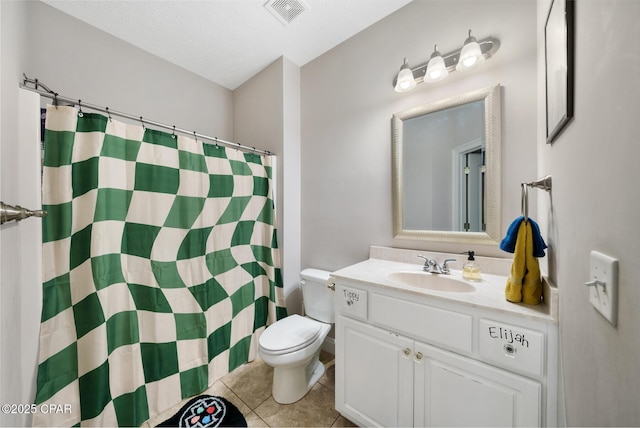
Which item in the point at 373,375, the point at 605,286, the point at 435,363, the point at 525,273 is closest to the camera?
the point at 605,286

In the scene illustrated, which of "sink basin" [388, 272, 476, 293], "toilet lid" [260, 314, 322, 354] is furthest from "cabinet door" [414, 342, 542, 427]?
"toilet lid" [260, 314, 322, 354]

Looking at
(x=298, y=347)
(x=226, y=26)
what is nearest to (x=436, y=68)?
(x=226, y=26)

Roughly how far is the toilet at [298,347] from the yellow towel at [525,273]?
3.63 feet

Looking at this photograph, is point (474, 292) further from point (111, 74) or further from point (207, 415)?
point (111, 74)

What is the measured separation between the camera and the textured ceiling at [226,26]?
4.93 ft

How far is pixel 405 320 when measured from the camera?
3.38 ft

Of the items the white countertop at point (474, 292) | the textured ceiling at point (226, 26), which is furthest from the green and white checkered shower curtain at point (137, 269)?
the white countertop at point (474, 292)

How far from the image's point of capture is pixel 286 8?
1.53 meters

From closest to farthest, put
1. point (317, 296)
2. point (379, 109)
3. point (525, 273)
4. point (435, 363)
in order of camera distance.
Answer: point (525, 273) → point (435, 363) → point (379, 109) → point (317, 296)

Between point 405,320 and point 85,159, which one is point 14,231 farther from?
point 405,320

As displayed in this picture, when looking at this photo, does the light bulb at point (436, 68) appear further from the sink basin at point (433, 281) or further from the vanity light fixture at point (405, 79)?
the sink basin at point (433, 281)

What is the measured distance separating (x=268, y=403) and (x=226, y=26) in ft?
8.50

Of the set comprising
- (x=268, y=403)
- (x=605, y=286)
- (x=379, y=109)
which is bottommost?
(x=268, y=403)

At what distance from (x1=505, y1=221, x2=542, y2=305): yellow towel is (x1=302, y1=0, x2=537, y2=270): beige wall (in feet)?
1.32
